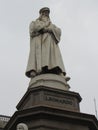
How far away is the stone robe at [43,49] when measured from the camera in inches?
628

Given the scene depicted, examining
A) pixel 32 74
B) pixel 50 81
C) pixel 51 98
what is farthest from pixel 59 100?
pixel 32 74

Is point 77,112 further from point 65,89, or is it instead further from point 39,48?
point 39,48

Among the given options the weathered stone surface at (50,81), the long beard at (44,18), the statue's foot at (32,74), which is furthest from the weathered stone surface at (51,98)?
the long beard at (44,18)

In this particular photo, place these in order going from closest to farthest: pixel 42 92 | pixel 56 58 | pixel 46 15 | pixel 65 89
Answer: pixel 42 92, pixel 65 89, pixel 56 58, pixel 46 15

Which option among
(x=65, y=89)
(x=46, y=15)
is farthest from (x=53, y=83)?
(x=46, y=15)

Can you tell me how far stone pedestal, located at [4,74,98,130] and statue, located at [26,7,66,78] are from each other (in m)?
0.58

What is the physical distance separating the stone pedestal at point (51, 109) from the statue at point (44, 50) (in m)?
0.58

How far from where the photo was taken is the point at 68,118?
44.2 ft

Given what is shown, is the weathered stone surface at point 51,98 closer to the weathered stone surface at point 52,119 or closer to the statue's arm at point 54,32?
the weathered stone surface at point 52,119

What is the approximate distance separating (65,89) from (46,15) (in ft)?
14.4

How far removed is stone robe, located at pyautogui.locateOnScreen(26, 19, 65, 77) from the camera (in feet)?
52.4

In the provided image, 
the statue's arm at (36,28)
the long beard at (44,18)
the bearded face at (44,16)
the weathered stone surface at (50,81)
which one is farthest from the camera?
the bearded face at (44,16)

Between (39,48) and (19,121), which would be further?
(39,48)

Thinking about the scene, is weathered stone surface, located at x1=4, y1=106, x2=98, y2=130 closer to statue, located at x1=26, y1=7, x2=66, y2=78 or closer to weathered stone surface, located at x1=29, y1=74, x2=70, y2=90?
weathered stone surface, located at x1=29, y1=74, x2=70, y2=90
